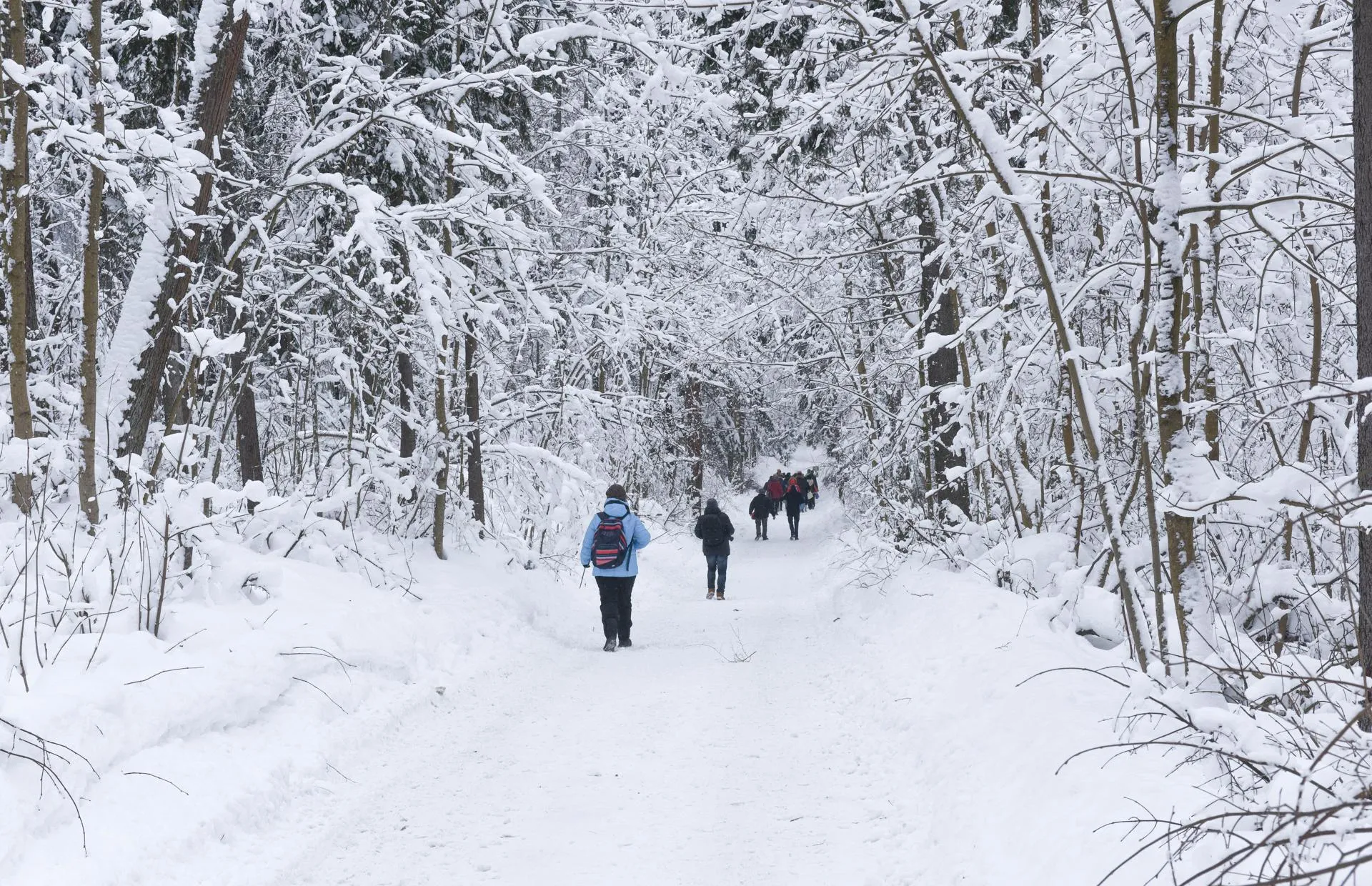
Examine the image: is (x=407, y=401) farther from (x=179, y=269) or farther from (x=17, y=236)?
(x=17, y=236)

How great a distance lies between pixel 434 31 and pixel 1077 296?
31.0 feet

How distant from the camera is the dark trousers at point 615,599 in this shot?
10172 mm

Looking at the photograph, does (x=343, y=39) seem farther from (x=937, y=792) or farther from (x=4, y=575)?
(x=937, y=792)

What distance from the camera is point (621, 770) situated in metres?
5.53

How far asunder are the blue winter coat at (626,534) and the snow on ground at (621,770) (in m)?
1.71

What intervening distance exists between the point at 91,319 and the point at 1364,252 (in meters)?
7.41

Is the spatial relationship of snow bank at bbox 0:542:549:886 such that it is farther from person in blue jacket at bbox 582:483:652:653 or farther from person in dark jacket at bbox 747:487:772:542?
person in dark jacket at bbox 747:487:772:542

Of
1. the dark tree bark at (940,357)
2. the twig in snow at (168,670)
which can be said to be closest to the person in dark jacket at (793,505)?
the dark tree bark at (940,357)

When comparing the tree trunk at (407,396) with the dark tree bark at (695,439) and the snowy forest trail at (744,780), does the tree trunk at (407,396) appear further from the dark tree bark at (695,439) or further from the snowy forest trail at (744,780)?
the dark tree bark at (695,439)

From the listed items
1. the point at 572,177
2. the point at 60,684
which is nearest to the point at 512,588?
the point at 60,684

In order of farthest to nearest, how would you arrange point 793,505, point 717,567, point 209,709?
point 793,505 → point 717,567 → point 209,709

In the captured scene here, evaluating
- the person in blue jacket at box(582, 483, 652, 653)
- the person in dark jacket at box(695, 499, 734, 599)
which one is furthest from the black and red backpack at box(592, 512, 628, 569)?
the person in dark jacket at box(695, 499, 734, 599)

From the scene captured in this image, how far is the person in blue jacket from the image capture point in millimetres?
10180

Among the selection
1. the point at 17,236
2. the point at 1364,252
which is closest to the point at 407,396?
the point at 17,236
